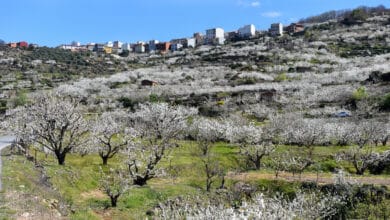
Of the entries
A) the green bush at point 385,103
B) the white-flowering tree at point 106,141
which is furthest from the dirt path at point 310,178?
the green bush at point 385,103

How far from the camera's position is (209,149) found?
45719 millimetres

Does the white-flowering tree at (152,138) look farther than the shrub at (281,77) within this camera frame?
No

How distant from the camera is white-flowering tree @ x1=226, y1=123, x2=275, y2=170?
4168cm

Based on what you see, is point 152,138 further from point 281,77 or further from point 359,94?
point 281,77

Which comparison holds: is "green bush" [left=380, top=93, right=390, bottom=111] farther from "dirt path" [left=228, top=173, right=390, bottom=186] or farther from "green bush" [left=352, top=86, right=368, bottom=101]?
"dirt path" [left=228, top=173, right=390, bottom=186]

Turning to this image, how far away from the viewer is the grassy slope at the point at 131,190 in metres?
25.6

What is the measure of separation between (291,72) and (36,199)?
100119mm

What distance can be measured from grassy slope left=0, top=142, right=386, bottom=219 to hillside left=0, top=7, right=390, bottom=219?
11cm

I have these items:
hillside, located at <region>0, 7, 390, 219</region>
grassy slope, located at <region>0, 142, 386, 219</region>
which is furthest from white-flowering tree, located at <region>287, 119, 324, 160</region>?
grassy slope, located at <region>0, 142, 386, 219</region>

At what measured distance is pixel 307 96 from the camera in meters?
84.0

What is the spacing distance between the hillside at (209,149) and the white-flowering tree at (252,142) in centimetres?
16

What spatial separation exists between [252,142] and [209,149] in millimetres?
4892

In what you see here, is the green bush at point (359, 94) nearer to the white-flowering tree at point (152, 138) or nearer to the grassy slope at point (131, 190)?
the white-flowering tree at point (152, 138)

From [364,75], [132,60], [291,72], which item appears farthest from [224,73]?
[132,60]
